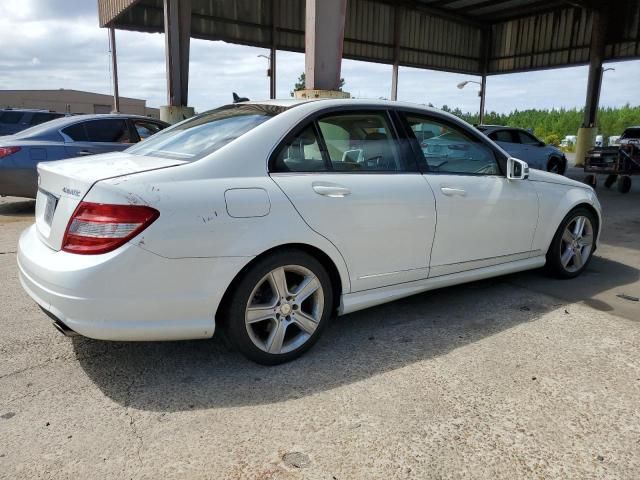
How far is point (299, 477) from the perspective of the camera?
2008mm

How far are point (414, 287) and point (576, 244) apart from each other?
83.5 inches

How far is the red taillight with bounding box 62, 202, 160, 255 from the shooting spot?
2410 millimetres

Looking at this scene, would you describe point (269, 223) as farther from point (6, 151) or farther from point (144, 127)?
point (144, 127)

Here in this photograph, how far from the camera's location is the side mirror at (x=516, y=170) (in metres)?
3.94

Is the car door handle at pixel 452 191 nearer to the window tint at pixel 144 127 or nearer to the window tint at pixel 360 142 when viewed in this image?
the window tint at pixel 360 142

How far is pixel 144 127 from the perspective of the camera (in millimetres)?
8438

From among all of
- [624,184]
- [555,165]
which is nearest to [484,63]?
[555,165]

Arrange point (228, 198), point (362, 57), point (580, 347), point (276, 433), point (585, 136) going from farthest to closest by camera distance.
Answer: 1. point (362, 57)
2. point (585, 136)
3. point (580, 347)
4. point (228, 198)
5. point (276, 433)

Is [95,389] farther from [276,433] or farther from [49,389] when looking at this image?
[276,433]

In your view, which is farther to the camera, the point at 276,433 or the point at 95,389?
the point at 95,389

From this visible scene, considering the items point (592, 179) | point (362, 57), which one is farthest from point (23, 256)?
point (362, 57)

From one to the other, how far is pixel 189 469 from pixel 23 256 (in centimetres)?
162

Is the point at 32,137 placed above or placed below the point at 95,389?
above

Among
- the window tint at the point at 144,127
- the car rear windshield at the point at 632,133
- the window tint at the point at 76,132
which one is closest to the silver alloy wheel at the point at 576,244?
the window tint at the point at 144,127
